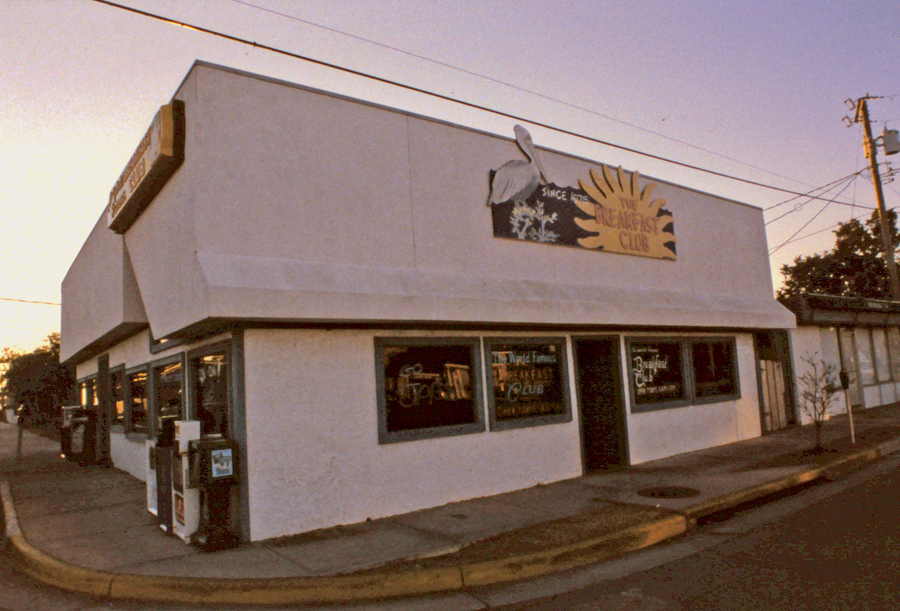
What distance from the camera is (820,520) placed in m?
7.05

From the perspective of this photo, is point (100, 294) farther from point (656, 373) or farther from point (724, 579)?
point (724, 579)

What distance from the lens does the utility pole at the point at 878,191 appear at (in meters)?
20.5

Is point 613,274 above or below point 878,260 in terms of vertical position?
below

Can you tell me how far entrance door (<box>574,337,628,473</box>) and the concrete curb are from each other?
176 inches

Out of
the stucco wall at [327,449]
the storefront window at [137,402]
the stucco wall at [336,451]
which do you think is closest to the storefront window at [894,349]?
the stucco wall at [336,451]

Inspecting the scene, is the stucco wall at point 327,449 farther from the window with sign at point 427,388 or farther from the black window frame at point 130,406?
the black window frame at point 130,406

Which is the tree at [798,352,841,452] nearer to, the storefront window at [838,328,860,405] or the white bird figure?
the storefront window at [838,328,860,405]

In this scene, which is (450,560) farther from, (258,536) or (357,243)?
(357,243)

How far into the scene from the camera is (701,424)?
41.5 feet

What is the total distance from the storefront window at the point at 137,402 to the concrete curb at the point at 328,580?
16.7ft

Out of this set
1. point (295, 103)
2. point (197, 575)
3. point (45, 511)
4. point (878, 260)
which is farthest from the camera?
point (878, 260)

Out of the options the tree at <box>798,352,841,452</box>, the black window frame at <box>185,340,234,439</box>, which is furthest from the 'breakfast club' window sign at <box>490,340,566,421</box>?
the tree at <box>798,352,841,452</box>

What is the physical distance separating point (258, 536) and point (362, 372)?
226cm

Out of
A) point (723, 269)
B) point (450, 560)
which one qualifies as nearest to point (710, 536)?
point (450, 560)
